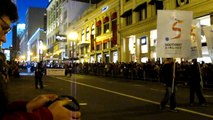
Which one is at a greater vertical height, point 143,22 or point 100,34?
point 100,34

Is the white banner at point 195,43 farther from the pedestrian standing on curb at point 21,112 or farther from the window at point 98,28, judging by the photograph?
the window at point 98,28

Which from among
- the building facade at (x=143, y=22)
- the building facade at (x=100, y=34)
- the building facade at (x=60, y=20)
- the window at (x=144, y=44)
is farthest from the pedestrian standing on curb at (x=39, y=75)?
the building facade at (x=60, y=20)

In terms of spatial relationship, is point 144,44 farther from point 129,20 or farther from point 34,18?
point 34,18

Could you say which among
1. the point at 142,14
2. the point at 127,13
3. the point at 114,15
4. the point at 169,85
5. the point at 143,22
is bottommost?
the point at 169,85

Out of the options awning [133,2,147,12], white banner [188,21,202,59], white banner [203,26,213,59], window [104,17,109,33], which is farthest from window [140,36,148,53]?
white banner [188,21,202,59]

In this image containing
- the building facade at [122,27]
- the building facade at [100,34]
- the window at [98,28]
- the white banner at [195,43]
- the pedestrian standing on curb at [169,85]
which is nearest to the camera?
the pedestrian standing on curb at [169,85]

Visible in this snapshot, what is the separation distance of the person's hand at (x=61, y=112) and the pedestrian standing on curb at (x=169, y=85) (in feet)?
34.1

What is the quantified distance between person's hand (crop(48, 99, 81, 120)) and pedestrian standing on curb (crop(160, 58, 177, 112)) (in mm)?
10389

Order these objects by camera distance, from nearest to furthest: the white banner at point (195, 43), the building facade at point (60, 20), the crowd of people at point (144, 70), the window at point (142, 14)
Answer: the white banner at point (195, 43) → the crowd of people at point (144, 70) → the window at point (142, 14) → the building facade at point (60, 20)

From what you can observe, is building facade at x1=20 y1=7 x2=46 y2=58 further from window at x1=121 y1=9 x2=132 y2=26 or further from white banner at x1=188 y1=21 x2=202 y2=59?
white banner at x1=188 y1=21 x2=202 y2=59

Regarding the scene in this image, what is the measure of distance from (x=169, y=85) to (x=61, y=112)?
10.8 metres

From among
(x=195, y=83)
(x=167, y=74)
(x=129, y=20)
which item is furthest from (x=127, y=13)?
(x=167, y=74)

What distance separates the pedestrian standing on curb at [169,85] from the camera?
482 inches

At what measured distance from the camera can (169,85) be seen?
12523 mm
